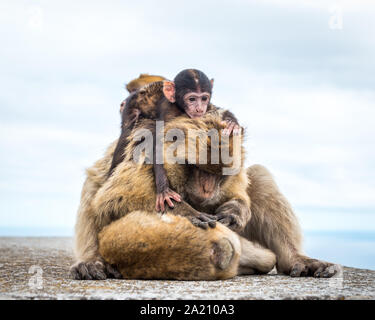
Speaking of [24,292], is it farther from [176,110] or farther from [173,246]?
[176,110]

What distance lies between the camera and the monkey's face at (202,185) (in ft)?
18.9

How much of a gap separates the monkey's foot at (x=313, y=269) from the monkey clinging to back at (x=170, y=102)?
1.87 meters

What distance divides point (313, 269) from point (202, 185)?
5.76ft

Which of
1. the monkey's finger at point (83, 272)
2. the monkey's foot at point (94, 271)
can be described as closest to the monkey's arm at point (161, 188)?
the monkey's foot at point (94, 271)

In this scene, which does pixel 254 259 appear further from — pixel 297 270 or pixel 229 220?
pixel 229 220

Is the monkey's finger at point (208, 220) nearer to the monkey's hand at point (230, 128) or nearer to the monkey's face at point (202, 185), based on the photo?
the monkey's face at point (202, 185)

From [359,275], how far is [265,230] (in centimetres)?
134

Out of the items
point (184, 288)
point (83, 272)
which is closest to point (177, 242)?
point (184, 288)

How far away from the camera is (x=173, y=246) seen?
17.6ft

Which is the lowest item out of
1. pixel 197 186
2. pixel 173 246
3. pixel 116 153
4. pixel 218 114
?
pixel 173 246

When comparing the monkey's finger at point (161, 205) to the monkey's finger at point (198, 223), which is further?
the monkey's finger at point (161, 205)

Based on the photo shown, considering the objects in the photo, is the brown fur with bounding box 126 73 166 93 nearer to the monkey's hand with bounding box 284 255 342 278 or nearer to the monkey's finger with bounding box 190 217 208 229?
the monkey's finger with bounding box 190 217 208 229

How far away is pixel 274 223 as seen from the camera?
6.75m
